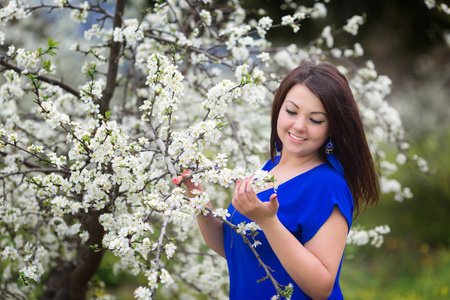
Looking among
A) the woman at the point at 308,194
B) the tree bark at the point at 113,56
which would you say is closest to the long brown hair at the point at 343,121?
the woman at the point at 308,194

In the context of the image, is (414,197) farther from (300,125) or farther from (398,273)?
(300,125)

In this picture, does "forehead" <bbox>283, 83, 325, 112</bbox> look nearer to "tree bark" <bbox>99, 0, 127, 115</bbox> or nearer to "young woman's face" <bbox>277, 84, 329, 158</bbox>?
"young woman's face" <bbox>277, 84, 329, 158</bbox>

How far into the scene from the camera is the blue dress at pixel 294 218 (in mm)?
1448

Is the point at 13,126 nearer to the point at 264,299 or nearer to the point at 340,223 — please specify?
the point at 264,299

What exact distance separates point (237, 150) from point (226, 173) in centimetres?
135

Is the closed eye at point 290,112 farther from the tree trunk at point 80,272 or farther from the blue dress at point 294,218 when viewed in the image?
the tree trunk at point 80,272

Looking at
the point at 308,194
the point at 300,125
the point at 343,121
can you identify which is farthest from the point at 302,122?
the point at 308,194

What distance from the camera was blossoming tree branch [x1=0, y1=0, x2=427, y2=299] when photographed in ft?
5.32

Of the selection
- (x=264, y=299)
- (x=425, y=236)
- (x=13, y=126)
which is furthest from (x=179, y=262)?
(x=425, y=236)

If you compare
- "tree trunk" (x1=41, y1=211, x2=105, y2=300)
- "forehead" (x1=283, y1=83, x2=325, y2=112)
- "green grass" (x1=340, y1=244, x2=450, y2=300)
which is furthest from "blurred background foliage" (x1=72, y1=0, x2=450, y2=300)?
"forehead" (x1=283, y1=83, x2=325, y2=112)

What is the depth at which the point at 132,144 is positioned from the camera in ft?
5.70

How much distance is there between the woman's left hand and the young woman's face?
0.29m

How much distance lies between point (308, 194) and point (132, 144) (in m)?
0.67

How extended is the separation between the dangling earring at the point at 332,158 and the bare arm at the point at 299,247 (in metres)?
0.26
